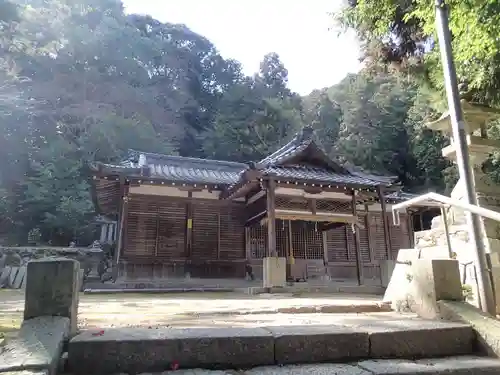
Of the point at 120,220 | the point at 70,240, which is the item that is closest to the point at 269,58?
the point at 70,240

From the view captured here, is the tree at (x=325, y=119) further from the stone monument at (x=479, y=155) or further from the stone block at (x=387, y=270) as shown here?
the stone monument at (x=479, y=155)

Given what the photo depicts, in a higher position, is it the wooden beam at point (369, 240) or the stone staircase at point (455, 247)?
the wooden beam at point (369, 240)

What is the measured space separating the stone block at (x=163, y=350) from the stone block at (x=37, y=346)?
0.12 meters

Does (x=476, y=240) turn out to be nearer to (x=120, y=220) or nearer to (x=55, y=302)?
(x=55, y=302)

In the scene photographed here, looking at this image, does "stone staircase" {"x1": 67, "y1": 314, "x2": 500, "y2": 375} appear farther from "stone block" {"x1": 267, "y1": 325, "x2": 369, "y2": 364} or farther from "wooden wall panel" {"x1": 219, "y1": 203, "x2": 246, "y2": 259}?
"wooden wall panel" {"x1": 219, "y1": 203, "x2": 246, "y2": 259}

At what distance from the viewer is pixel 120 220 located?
Result: 1241 cm

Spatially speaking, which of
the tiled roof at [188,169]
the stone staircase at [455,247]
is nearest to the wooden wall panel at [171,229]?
the tiled roof at [188,169]

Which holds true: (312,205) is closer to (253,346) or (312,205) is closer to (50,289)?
(253,346)

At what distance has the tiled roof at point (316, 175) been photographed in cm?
1147

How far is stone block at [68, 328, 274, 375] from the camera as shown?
2133mm

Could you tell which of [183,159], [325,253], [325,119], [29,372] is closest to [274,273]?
[325,253]

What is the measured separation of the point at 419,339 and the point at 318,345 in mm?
811

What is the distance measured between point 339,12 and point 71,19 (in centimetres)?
2912

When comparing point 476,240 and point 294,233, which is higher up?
point 294,233
